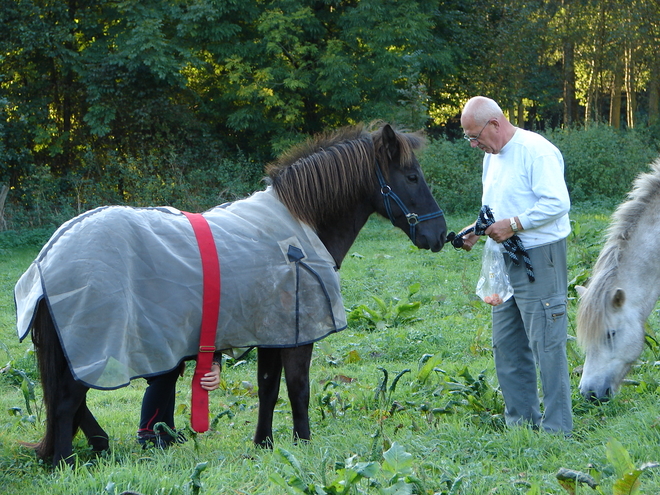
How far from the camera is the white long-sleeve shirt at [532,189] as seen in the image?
12.2ft

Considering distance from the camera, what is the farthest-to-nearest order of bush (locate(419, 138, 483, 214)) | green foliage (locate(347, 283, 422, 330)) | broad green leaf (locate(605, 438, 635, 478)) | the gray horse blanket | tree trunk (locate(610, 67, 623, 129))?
tree trunk (locate(610, 67, 623, 129)), bush (locate(419, 138, 483, 214)), green foliage (locate(347, 283, 422, 330)), the gray horse blanket, broad green leaf (locate(605, 438, 635, 478))

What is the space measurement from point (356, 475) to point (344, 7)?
18.6m

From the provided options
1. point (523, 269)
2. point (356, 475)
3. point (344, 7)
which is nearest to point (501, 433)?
point (523, 269)

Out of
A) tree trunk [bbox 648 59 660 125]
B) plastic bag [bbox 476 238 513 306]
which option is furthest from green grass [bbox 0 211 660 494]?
tree trunk [bbox 648 59 660 125]

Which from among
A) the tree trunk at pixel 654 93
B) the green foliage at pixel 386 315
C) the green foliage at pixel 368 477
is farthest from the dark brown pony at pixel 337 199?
the tree trunk at pixel 654 93

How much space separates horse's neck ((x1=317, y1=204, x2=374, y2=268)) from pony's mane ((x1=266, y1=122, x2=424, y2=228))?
0.05 meters

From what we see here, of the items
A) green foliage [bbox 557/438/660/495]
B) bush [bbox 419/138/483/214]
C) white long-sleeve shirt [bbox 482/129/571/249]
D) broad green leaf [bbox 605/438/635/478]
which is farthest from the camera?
bush [bbox 419/138/483/214]

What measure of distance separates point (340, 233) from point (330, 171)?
398mm

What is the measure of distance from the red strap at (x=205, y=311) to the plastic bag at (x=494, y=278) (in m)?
1.67

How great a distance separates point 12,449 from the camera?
146 inches

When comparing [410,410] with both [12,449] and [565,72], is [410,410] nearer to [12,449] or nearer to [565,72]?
[12,449]

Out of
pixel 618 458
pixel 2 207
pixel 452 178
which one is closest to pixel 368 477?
pixel 618 458

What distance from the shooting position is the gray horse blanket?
10.7 feet

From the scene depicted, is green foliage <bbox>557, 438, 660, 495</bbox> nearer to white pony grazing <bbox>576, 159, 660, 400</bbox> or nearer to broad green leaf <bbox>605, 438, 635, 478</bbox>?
broad green leaf <bbox>605, 438, 635, 478</bbox>
